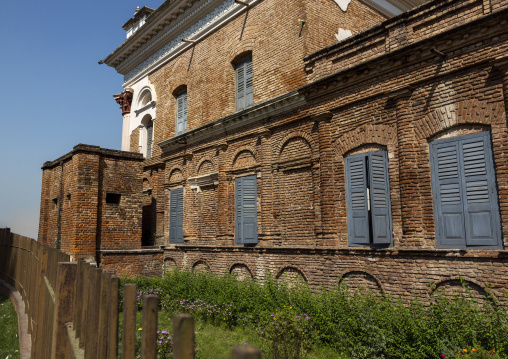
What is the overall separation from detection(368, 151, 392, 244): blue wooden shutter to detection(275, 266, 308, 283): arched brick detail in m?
2.19

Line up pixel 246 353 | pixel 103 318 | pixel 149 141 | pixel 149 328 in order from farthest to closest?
1. pixel 149 141
2. pixel 103 318
3. pixel 149 328
4. pixel 246 353

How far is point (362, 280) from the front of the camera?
8.45 m

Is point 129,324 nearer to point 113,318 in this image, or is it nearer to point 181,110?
point 113,318

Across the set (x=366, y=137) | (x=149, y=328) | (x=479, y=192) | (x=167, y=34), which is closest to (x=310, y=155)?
(x=366, y=137)

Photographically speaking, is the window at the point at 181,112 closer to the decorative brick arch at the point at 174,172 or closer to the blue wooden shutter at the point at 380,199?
the decorative brick arch at the point at 174,172

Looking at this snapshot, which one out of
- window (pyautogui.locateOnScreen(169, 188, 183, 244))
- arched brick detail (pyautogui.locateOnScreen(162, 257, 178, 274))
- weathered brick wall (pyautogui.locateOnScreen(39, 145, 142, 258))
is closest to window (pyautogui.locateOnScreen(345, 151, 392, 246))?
window (pyautogui.locateOnScreen(169, 188, 183, 244))

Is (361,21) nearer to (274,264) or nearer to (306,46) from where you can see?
(306,46)

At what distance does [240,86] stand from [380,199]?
6870 millimetres

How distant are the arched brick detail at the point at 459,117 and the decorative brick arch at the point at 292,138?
2.88 meters

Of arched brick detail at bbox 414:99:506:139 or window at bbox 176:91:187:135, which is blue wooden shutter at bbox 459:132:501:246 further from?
window at bbox 176:91:187:135

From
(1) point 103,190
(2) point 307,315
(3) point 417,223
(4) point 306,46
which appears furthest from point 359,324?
(1) point 103,190

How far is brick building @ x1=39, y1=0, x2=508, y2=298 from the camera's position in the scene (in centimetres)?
723

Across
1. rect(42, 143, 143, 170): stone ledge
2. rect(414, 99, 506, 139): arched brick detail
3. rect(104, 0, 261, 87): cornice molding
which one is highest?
rect(104, 0, 261, 87): cornice molding

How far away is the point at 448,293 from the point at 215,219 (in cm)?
783
